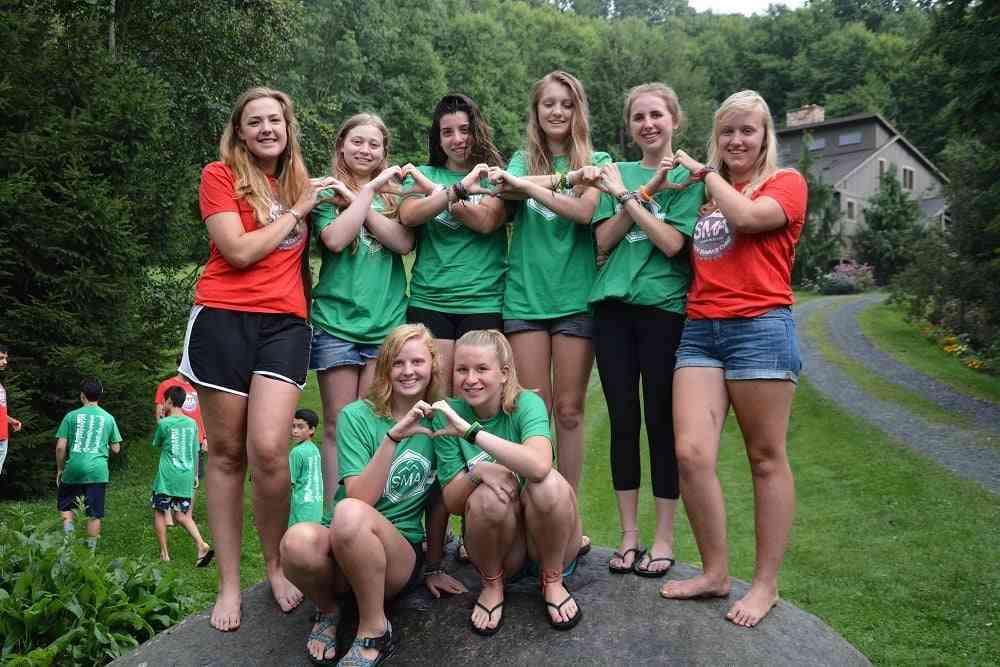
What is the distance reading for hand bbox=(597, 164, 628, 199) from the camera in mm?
4723

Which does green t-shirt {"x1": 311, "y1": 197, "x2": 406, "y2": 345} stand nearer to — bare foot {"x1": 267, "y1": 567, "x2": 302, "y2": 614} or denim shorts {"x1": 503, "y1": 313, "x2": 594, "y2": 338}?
→ denim shorts {"x1": 503, "y1": 313, "x2": 594, "y2": 338}

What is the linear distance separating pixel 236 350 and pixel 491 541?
5.12 ft

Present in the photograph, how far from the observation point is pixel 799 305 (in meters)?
42.3

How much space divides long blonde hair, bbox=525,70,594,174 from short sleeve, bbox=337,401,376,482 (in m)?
1.72

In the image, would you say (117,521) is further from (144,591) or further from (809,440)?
(809,440)

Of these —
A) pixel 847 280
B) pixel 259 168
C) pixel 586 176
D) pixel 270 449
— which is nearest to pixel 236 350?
pixel 270 449

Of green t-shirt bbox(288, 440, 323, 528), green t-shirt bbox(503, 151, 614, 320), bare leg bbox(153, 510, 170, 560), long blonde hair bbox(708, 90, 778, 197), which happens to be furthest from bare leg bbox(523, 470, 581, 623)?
bare leg bbox(153, 510, 170, 560)

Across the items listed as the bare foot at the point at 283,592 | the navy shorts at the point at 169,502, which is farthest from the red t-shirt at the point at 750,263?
the navy shorts at the point at 169,502

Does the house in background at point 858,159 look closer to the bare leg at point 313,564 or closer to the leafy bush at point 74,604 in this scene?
the leafy bush at point 74,604

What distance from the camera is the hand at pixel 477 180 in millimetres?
4836

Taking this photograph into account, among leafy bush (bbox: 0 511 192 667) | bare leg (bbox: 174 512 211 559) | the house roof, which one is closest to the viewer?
leafy bush (bbox: 0 511 192 667)

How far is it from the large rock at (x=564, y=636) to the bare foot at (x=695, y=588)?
38 millimetres

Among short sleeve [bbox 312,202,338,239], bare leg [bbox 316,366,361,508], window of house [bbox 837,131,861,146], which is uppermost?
window of house [bbox 837,131,861,146]

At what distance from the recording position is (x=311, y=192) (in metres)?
4.85
